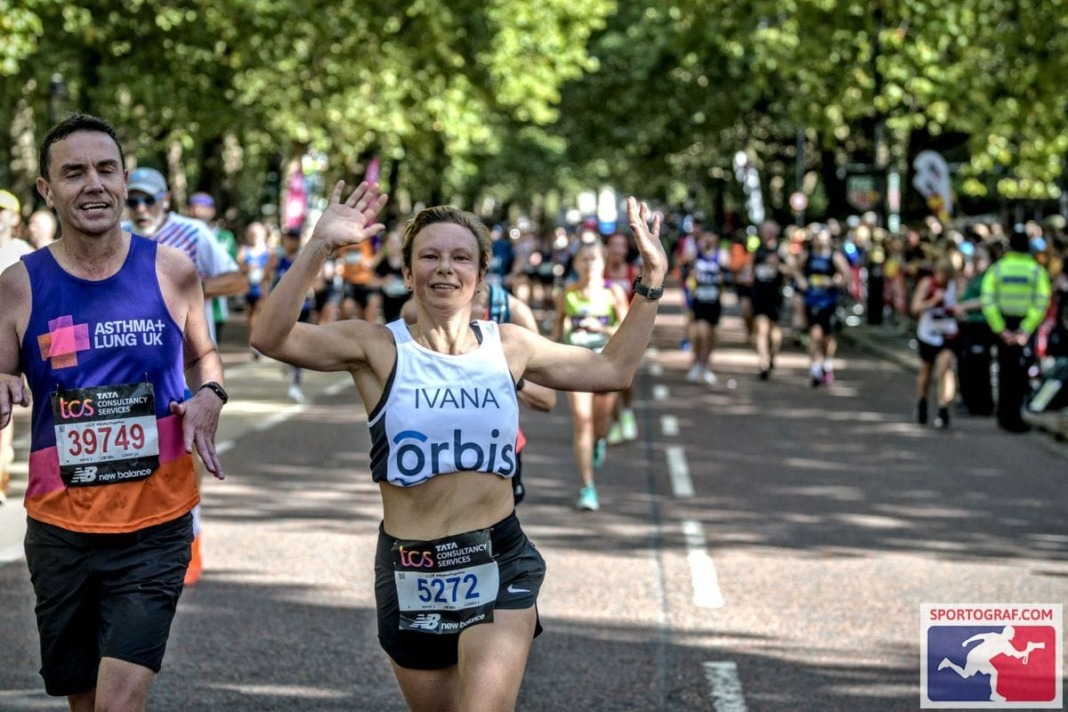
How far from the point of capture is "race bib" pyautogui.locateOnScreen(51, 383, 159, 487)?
14.3 ft

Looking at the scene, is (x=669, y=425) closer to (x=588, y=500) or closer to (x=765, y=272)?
(x=588, y=500)

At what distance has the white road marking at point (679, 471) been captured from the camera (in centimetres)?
1195

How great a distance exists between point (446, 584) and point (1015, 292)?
1243 centimetres

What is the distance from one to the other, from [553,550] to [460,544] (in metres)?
5.17

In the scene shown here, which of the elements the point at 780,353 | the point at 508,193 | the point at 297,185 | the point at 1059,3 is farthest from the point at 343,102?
the point at 508,193

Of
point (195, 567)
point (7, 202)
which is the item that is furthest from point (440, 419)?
point (7, 202)

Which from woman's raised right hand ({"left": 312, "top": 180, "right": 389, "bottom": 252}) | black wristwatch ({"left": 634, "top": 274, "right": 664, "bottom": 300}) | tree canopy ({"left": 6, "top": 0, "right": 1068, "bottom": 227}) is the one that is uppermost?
tree canopy ({"left": 6, "top": 0, "right": 1068, "bottom": 227})

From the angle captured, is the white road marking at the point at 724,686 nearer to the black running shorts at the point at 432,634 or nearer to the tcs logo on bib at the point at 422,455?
the black running shorts at the point at 432,634

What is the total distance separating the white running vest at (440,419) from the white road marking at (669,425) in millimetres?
11016

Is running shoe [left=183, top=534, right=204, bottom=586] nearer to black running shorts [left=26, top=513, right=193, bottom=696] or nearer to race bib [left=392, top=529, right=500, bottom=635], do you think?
black running shorts [left=26, top=513, right=193, bottom=696]

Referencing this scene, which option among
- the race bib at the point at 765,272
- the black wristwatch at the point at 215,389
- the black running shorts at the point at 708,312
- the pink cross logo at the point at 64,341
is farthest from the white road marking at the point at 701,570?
the race bib at the point at 765,272

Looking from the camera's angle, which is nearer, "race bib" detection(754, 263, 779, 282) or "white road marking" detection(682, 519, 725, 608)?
"white road marking" detection(682, 519, 725, 608)

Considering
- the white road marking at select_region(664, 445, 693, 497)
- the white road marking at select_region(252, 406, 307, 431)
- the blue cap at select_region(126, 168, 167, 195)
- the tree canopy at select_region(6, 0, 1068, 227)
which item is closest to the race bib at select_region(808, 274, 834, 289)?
the tree canopy at select_region(6, 0, 1068, 227)

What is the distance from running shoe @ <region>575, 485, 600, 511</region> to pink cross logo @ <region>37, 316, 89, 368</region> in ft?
22.2
